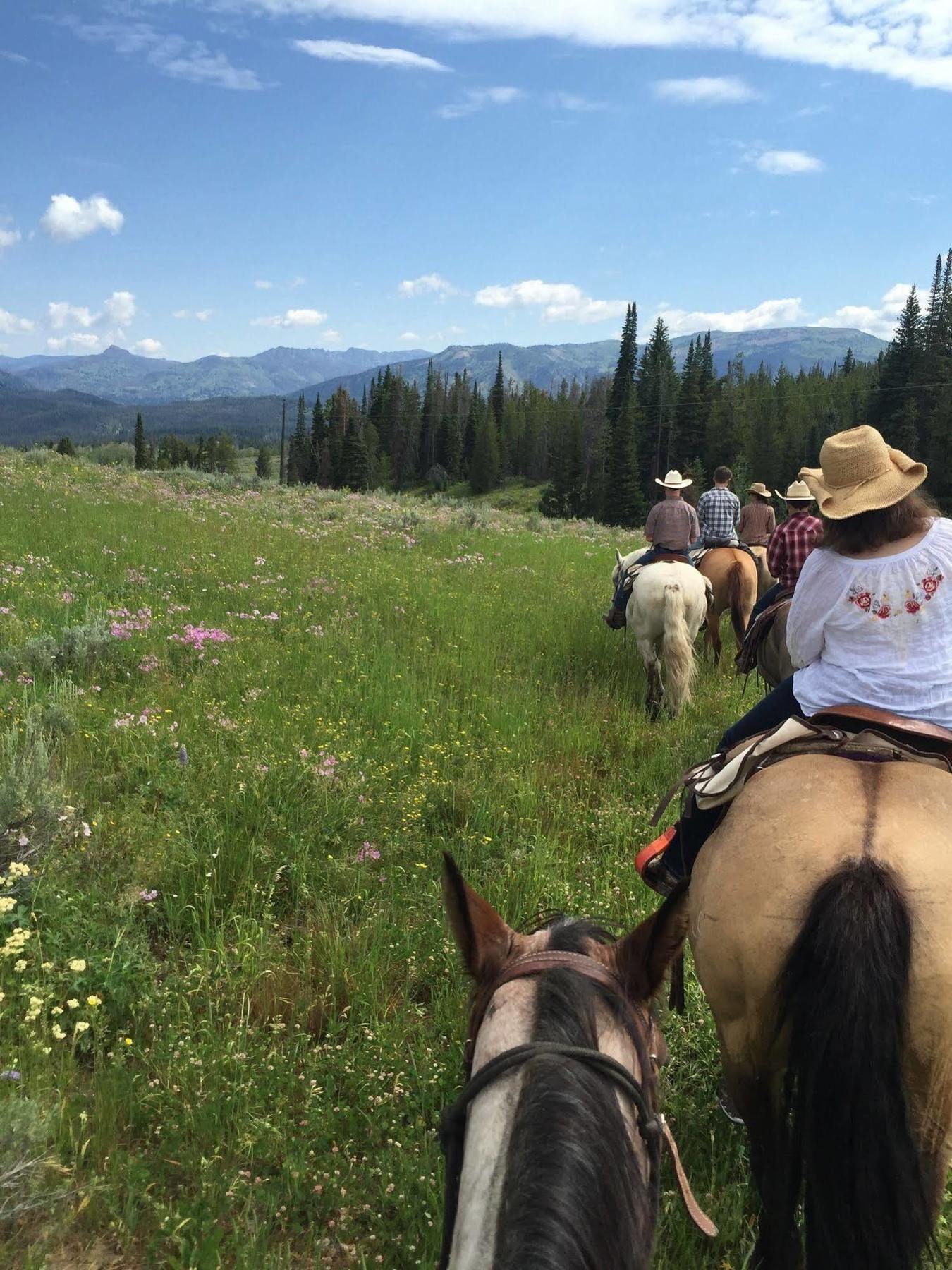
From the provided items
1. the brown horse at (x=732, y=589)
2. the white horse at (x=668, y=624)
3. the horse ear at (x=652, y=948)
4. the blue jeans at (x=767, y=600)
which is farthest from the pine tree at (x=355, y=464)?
the horse ear at (x=652, y=948)

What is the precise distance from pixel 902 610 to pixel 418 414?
100308 mm

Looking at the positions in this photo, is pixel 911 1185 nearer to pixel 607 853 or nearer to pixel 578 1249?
pixel 578 1249

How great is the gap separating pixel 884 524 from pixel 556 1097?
2376 millimetres

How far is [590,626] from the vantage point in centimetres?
1064

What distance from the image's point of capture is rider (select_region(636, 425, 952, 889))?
2641 mm

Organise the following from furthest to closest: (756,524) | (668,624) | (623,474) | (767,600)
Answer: (623,474) → (756,524) → (668,624) → (767,600)

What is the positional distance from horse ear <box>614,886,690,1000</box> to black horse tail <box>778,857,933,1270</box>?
1.63 feet

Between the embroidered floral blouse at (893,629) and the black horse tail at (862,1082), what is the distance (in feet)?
3.09

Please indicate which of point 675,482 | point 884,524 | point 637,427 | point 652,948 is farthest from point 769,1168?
point 637,427

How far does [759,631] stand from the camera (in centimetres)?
657

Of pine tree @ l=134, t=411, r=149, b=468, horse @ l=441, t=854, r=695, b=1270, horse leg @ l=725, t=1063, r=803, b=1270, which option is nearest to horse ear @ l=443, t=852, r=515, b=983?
horse @ l=441, t=854, r=695, b=1270

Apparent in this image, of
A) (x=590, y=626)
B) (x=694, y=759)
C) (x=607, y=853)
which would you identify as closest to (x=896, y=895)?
(x=607, y=853)

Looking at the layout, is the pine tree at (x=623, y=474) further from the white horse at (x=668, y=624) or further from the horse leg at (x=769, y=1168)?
the horse leg at (x=769, y=1168)

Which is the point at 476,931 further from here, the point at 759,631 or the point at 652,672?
the point at 652,672
